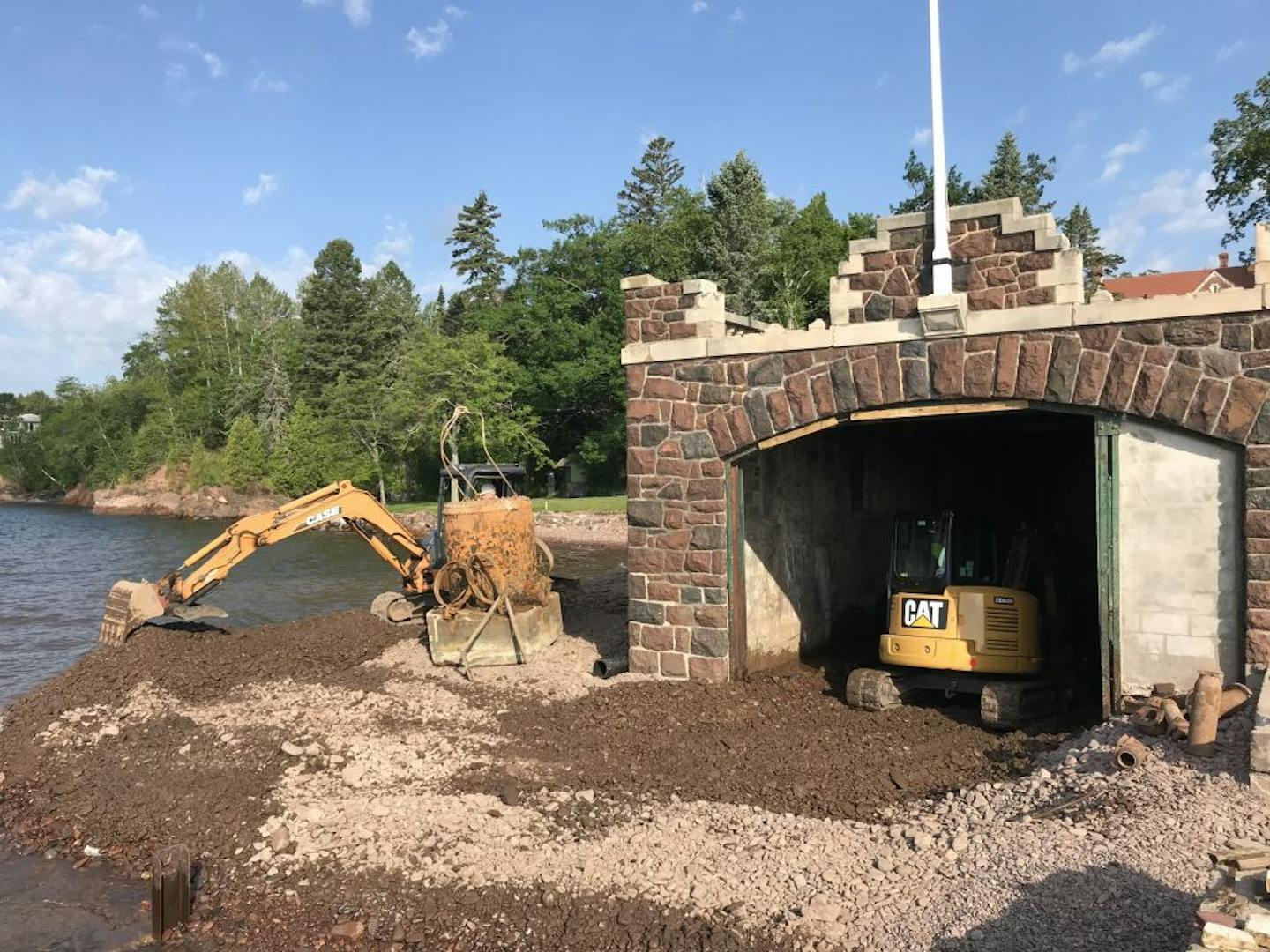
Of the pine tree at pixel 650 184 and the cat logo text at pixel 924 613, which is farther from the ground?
the pine tree at pixel 650 184

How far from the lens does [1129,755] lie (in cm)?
695

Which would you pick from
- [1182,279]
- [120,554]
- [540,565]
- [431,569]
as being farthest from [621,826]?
[1182,279]

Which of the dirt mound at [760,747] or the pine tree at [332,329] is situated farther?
the pine tree at [332,329]

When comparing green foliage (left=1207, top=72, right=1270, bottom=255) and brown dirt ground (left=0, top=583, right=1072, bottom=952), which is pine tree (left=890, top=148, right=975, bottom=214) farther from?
brown dirt ground (left=0, top=583, right=1072, bottom=952)

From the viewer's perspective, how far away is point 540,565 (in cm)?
1365

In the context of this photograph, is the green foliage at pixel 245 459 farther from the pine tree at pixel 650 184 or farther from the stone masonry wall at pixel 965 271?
the stone masonry wall at pixel 965 271

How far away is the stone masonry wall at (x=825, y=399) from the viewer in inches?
314

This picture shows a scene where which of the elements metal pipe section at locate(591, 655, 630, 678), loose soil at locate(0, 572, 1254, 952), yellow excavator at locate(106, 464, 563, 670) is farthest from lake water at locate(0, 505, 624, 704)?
metal pipe section at locate(591, 655, 630, 678)

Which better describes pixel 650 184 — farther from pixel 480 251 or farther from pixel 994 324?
pixel 994 324

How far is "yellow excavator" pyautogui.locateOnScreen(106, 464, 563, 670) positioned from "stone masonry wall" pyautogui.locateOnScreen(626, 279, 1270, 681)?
6.68 feet

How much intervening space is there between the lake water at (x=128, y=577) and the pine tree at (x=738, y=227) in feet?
50.1

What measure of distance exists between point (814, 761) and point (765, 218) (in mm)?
40001

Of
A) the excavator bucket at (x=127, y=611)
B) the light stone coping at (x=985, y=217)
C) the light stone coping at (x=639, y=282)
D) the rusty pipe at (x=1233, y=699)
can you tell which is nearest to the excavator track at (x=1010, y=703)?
the rusty pipe at (x=1233, y=699)

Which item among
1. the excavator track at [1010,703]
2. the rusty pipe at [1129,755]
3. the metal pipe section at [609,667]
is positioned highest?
the rusty pipe at [1129,755]
